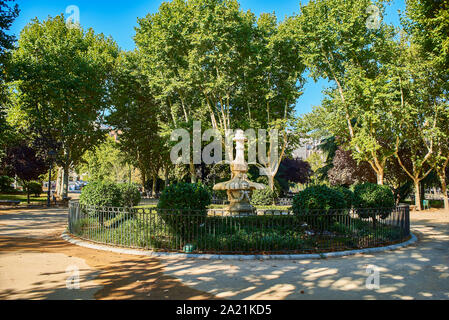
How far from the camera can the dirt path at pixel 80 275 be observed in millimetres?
5082

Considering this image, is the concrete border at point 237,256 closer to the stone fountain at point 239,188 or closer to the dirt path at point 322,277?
the dirt path at point 322,277

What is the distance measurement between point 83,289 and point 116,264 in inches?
74.9

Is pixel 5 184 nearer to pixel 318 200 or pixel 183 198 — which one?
pixel 183 198

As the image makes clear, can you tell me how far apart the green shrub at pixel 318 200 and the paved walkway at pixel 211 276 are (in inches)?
84.1

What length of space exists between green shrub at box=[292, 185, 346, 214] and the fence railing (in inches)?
13.3

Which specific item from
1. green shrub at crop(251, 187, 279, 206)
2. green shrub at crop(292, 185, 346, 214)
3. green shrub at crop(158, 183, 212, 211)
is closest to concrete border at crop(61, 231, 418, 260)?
green shrub at crop(158, 183, 212, 211)

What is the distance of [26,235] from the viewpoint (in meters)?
11.2

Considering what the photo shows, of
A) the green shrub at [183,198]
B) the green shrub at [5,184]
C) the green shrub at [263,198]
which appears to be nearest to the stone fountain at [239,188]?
the green shrub at [183,198]

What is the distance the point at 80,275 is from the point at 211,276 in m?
2.75

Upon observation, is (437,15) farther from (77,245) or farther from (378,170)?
(77,245)

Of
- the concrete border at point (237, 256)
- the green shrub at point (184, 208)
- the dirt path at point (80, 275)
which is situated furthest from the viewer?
the green shrub at point (184, 208)

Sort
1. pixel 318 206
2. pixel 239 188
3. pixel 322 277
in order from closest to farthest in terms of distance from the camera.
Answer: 1. pixel 322 277
2. pixel 318 206
3. pixel 239 188

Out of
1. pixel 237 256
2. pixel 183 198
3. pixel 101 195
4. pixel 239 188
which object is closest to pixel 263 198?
pixel 239 188

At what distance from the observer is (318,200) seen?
32.7 ft
